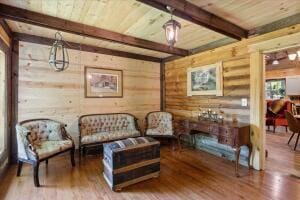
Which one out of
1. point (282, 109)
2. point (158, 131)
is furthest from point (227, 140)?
point (282, 109)

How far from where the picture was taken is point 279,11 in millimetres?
2652

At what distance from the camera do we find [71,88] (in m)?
4.24

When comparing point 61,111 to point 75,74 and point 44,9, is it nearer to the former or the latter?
point 75,74

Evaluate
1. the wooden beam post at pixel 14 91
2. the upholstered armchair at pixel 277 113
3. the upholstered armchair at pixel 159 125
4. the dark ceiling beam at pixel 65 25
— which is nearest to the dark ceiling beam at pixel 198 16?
the dark ceiling beam at pixel 65 25

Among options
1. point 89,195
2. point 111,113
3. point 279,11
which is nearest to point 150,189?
point 89,195

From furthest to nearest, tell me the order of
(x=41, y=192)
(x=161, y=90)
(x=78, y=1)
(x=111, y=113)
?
1. (x=161, y=90)
2. (x=111, y=113)
3. (x=41, y=192)
4. (x=78, y=1)

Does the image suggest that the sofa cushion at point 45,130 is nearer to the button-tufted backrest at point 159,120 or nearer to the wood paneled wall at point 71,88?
the wood paneled wall at point 71,88

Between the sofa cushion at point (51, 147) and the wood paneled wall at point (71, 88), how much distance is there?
885 millimetres

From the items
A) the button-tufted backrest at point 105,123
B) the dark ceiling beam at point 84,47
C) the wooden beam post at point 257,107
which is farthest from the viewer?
the button-tufted backrest at point 105,123

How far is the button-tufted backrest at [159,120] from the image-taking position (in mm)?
4945

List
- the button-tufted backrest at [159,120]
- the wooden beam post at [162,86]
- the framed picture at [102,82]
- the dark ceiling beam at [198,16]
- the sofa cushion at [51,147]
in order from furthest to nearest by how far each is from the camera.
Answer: the wooden beam post at [162,86] → the button-tufted backrest at [159,120] → the framed picture at [102,82] → the sofa cushion at [51,147] → the dark ceiling beam at [198,16]

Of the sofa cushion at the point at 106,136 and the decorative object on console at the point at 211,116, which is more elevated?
the decorative object on console at the point at 211,116

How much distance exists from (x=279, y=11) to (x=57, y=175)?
428cm

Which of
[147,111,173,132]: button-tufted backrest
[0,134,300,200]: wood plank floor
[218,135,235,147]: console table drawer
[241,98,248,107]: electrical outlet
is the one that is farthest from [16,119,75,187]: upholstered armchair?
[241,98,248,107]: electrical outlet
